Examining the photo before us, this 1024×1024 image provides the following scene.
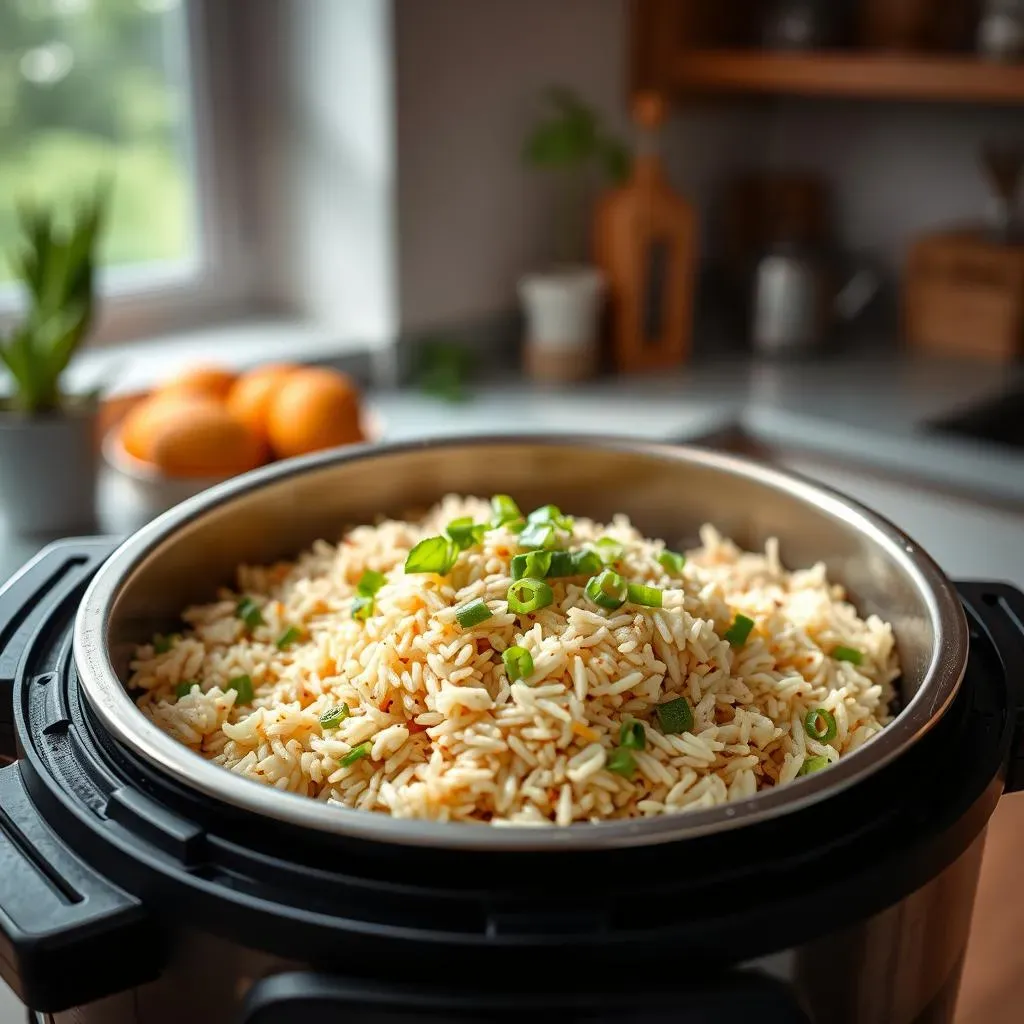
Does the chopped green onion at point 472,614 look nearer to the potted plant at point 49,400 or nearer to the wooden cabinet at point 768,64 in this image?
the potted plant at point 49,400

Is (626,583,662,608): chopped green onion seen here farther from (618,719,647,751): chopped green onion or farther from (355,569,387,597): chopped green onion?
(355,569,387,597): chopped green onion

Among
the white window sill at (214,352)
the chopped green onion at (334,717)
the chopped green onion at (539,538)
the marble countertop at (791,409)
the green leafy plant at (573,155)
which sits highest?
the green leafy plant at (573,155)

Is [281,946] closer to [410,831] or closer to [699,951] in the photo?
[410,831]

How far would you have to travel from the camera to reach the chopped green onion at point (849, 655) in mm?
987

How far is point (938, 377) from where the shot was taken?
7.40 ft

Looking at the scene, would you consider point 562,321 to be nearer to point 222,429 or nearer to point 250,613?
point 222,429

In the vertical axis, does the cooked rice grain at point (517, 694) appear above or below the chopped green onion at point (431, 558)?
below

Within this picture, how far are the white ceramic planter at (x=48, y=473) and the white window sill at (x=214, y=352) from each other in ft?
1.42

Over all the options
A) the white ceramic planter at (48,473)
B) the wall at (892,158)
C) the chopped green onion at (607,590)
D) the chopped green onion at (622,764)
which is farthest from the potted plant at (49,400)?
the wall at (892,158)

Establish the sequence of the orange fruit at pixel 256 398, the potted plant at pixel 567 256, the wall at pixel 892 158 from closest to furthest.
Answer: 1. the orange fruit at pixel 256 398
2. the potted plant at pixel 567 256
3. the wall at pixel 892 158

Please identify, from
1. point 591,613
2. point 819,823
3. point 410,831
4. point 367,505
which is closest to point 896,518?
point 367,505

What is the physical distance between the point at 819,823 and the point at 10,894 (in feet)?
1.44

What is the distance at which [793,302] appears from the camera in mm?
2305

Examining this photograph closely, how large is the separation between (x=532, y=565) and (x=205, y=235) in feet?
5.14
